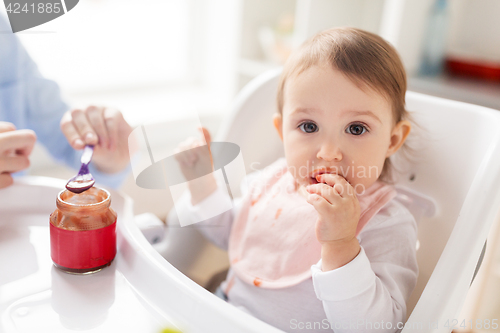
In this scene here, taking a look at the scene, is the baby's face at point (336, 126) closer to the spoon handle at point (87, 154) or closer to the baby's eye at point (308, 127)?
the baby's eye at point (308, 127)

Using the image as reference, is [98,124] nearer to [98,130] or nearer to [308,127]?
[98,130]

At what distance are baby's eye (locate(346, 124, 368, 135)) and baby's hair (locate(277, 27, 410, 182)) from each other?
0.17 feet

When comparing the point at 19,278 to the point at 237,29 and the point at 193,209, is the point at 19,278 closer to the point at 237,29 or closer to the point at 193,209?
the point at 193,209

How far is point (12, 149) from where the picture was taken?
627 mm

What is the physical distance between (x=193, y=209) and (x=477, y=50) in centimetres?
133

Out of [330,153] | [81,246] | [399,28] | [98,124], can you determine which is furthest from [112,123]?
[399,28]

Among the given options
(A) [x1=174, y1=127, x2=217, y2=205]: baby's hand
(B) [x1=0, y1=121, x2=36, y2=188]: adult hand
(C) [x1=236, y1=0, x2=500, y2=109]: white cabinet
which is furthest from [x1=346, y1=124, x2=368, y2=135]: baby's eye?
(C) [x1=236, y1=0, x2=500, y2=109]: white cabinet

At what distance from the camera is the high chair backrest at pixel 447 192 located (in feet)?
1.62

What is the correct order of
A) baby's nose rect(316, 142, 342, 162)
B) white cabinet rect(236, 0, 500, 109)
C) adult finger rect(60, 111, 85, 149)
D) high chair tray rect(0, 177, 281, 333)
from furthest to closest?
white cabinet rect(236, 0, 500, 109) < adult finger rect(60, 111, 85, 149) < baby's nose rect(316, 142, 342, 162) < high chair tray rect(0, 177, 281, 333)

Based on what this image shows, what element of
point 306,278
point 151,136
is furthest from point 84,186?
point 306,278

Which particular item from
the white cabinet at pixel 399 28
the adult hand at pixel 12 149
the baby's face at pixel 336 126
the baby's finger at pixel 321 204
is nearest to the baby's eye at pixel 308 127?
the baby's face at pixel 336 126

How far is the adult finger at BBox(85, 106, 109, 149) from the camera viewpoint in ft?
2.25

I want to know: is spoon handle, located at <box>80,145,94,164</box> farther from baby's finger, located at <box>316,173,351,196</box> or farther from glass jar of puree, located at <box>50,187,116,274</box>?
baby's finger, located at <box>316,173,351,196</box>

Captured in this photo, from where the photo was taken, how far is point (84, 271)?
53 cm
